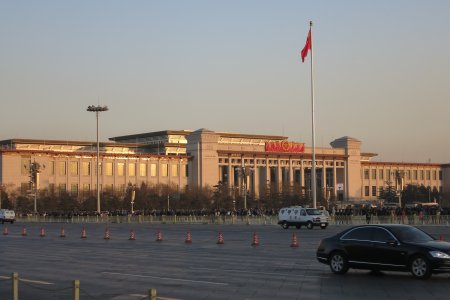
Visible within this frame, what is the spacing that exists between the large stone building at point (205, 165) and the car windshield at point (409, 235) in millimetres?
120124

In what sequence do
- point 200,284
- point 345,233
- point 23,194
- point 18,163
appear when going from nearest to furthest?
point 200,284, point 345,233, point 23,194, point 18,163

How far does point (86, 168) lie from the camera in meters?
158

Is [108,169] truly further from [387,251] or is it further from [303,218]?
[387,251]

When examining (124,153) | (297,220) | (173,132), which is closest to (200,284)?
(297,220)

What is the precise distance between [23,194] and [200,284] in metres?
118

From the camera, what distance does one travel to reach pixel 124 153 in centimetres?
16312

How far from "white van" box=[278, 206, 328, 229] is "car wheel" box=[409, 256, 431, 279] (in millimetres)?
38754

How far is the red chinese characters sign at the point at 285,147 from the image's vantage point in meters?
169

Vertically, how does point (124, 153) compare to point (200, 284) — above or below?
above

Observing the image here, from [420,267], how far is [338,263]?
2.48 meters

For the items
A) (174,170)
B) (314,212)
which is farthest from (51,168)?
(314,212)

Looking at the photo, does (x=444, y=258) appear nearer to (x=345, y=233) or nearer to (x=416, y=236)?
(x=416, y=236)

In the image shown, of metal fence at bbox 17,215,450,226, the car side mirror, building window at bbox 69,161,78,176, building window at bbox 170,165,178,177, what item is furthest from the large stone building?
the car side mirror

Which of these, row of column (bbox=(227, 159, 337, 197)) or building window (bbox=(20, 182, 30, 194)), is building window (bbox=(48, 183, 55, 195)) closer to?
building window (bbox=(20, 182, 30, 194))
